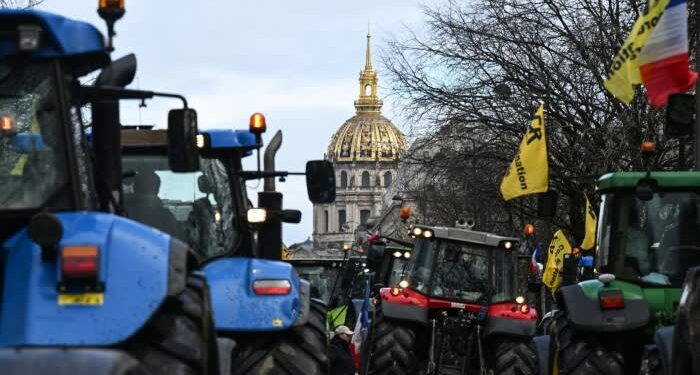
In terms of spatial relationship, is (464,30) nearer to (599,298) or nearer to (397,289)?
(397,289)

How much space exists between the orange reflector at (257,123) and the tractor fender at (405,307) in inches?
304

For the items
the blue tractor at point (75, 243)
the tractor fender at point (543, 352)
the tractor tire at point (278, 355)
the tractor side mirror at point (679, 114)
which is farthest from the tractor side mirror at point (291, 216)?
the blue tractor at point (75, 243)

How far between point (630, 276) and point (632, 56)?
3.91 metres

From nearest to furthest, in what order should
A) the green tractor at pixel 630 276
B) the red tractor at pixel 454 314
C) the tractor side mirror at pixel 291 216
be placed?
the green tractor at pixel 630 276 < the tractor side mirror at pixel 291 216 < the red tractor at pixel 454 314

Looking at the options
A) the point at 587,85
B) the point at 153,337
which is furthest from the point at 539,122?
the point at 153,337

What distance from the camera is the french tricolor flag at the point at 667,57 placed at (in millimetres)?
17031

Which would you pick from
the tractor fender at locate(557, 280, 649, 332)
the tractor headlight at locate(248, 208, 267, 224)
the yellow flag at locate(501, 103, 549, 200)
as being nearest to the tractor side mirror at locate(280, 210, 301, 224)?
the tractor headlight at locate(248, 208, 267, 224)

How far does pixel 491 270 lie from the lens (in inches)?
844

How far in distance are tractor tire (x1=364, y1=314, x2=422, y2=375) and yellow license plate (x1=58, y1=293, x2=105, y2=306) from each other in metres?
12.8

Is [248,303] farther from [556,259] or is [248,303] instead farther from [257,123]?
[556,259]

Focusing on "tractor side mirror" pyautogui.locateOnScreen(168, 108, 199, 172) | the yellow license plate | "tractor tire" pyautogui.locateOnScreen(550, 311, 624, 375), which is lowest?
"tractor tire" pyautogui.locateOnScreen(550, 311, 624, 375)

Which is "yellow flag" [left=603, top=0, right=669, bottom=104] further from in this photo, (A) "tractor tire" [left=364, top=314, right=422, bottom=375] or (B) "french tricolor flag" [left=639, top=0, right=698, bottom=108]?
(A) "tractor tire" [left=364, top=314, right=422, bottom=375]

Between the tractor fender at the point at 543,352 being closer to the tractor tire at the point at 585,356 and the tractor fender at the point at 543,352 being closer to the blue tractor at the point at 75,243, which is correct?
the tractor tire at the point at 585,356

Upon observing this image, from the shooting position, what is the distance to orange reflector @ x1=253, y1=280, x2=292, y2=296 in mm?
11625
